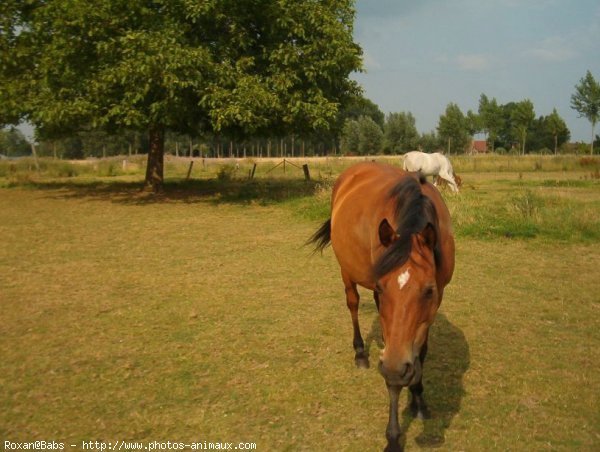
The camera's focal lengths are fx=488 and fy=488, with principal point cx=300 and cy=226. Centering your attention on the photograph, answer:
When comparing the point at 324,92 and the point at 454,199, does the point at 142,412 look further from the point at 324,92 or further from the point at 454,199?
the point at 324,92

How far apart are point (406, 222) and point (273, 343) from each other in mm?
2815

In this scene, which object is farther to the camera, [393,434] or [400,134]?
[400,134]

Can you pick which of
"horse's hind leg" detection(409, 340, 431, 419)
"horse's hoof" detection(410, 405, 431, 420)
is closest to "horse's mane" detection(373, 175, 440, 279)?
"horse's hind leg" detection(409, 340, 431, 419)

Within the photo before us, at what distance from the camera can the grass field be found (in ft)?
12.3

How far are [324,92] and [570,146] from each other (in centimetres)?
6436

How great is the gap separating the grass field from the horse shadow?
2 cm

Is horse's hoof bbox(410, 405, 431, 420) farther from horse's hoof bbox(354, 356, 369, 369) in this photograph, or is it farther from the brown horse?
horse's hoof bbox(354, 356, 369, 369)

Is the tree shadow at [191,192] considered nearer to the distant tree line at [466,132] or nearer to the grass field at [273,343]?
the grass field at [273,343]

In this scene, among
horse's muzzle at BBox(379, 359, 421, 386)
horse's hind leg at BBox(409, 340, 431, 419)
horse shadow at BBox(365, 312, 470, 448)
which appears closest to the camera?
horse's muzzle at BBox(379, 359, 421, 386)

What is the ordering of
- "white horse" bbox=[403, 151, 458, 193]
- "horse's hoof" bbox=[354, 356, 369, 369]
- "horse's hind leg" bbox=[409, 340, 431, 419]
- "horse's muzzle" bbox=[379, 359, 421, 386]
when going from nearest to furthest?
1. "horse's muzzle" bbox=[379, 359, 421, 386]
2. "horse's hind leg" bbox=[409, 340, 431, 419]
3. "horse's hoof" bbox=[354, 356, 369, 369]
4. "white horse" bbox=[403, 151, 458, 193]

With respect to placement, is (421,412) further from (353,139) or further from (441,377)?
(353,139)

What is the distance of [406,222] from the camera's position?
306 cm

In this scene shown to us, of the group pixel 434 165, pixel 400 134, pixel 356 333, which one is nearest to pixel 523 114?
pixel 400 134

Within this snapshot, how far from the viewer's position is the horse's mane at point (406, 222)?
Answer: 2906 millimetres
